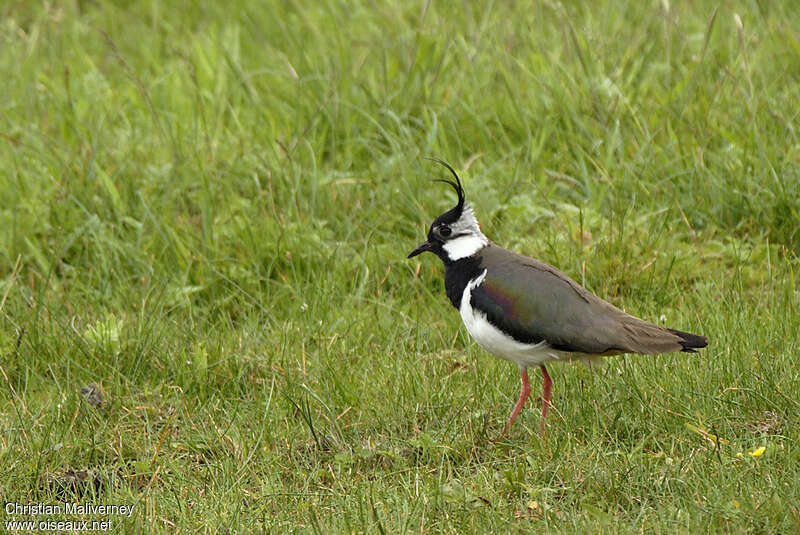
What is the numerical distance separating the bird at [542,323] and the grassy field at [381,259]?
0.26 metres

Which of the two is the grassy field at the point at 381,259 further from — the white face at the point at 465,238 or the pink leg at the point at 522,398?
the white face at the point at 465,238

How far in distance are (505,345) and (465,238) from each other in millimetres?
680

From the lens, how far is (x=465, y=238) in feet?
15.6

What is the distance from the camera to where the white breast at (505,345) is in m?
4.25

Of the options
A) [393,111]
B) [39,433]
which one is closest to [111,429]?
[39,433]

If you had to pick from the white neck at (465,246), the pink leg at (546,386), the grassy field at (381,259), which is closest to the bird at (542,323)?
the pink leg at (546,386)

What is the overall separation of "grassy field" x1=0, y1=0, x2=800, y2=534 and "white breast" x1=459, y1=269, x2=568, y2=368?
0.86ft

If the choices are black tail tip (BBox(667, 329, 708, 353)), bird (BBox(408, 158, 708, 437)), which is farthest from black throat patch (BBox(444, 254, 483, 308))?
black tail tip (BBox(667, 329, 708, 353))

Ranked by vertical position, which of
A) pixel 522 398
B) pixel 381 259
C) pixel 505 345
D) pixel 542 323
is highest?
pixel 542 323

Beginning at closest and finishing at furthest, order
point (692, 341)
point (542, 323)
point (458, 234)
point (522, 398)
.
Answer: point (692, 341)
point (542, 323)
point (522, 398)
point (458, 234)

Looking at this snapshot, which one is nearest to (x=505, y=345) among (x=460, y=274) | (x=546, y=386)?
(x=546, y=386)

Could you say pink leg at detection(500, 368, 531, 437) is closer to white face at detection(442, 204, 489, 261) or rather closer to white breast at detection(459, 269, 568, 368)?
white breast at detection(459, 269, 568, 368)

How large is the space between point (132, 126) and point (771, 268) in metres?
4.34

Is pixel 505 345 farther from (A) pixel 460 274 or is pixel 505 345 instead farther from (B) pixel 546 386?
(A) pixel 460 274
